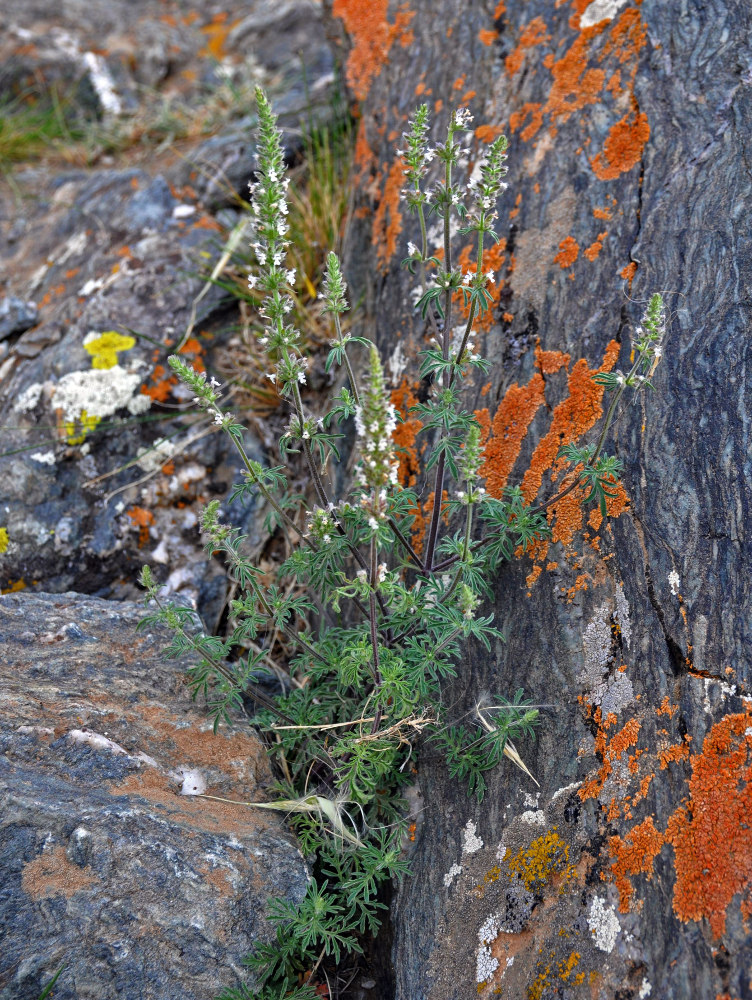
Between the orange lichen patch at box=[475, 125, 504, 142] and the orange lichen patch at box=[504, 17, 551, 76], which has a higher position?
the orange lichen patch at box=[504, 17, 551, 76]

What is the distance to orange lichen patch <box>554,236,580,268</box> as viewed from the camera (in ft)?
11.2

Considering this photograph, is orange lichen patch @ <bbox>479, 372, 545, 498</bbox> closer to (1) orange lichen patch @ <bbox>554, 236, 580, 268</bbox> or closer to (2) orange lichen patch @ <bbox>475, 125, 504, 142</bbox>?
(1) orange lichen patch @ <bbox>554, 236, 580, 268</bbox>

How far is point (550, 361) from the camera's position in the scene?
3.30m

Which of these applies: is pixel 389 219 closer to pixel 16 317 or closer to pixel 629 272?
pixel 629 272

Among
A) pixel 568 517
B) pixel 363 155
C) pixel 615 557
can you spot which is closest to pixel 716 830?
pixel 615 557

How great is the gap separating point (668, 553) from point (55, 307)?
4.49 m

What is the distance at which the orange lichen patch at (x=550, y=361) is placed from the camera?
128 inches

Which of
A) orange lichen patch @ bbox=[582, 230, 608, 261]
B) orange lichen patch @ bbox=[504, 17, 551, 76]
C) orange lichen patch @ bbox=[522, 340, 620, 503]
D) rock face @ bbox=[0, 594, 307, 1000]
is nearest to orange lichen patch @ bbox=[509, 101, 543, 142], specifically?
orange lichen patch @ bbox=[504, 17, 551, 76]

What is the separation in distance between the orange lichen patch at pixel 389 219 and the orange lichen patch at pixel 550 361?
1.39m

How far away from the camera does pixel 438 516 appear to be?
306cm

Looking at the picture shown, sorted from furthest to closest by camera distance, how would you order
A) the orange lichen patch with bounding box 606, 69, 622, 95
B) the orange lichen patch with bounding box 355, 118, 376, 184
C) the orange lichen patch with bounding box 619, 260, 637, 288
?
the orange lichen patch with bounding box 355, 118, 376, 184 → the orange lichen patch with bounding box 606, 69, 622, 95 → the orange lichen patch with bounding box 619, 260, 637, 288

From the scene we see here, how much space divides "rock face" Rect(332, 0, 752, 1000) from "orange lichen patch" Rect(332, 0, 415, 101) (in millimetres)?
1083

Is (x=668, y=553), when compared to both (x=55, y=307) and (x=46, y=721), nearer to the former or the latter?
(x=46, y=721)

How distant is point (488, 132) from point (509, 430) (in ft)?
5.77
